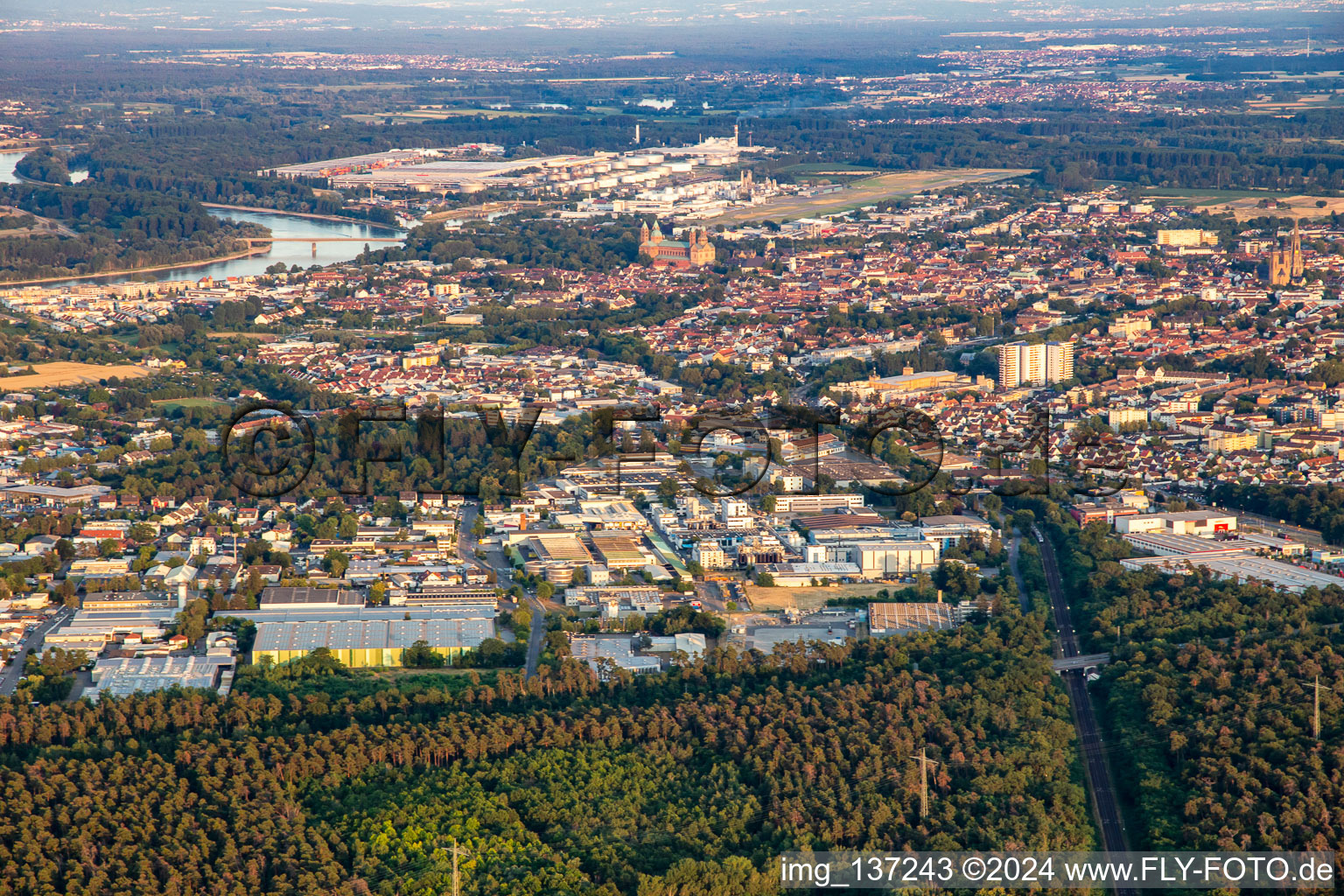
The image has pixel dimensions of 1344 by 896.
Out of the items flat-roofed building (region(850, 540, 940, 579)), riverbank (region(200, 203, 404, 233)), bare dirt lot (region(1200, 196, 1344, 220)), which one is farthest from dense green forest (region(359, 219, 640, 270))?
flat-roofed building (region(850, 540, 940, 579))

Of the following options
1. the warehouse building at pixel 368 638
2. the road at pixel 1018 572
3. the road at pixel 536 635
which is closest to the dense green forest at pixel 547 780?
the road at pixel 536 635

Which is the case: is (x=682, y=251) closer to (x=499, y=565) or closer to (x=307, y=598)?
(x=499, y=565)

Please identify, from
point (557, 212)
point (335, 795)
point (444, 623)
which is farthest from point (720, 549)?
point (557, 212)

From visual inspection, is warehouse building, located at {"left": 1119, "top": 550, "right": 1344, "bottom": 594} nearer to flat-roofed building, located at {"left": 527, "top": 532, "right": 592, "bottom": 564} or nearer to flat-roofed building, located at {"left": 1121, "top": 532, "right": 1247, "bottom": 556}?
flat-roofed building, located at {"left": 1121, "top": 532, "right": 1247, "bottom": 556}

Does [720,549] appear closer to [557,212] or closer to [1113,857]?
[1113,857]

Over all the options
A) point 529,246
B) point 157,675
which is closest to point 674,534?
point 157,675
